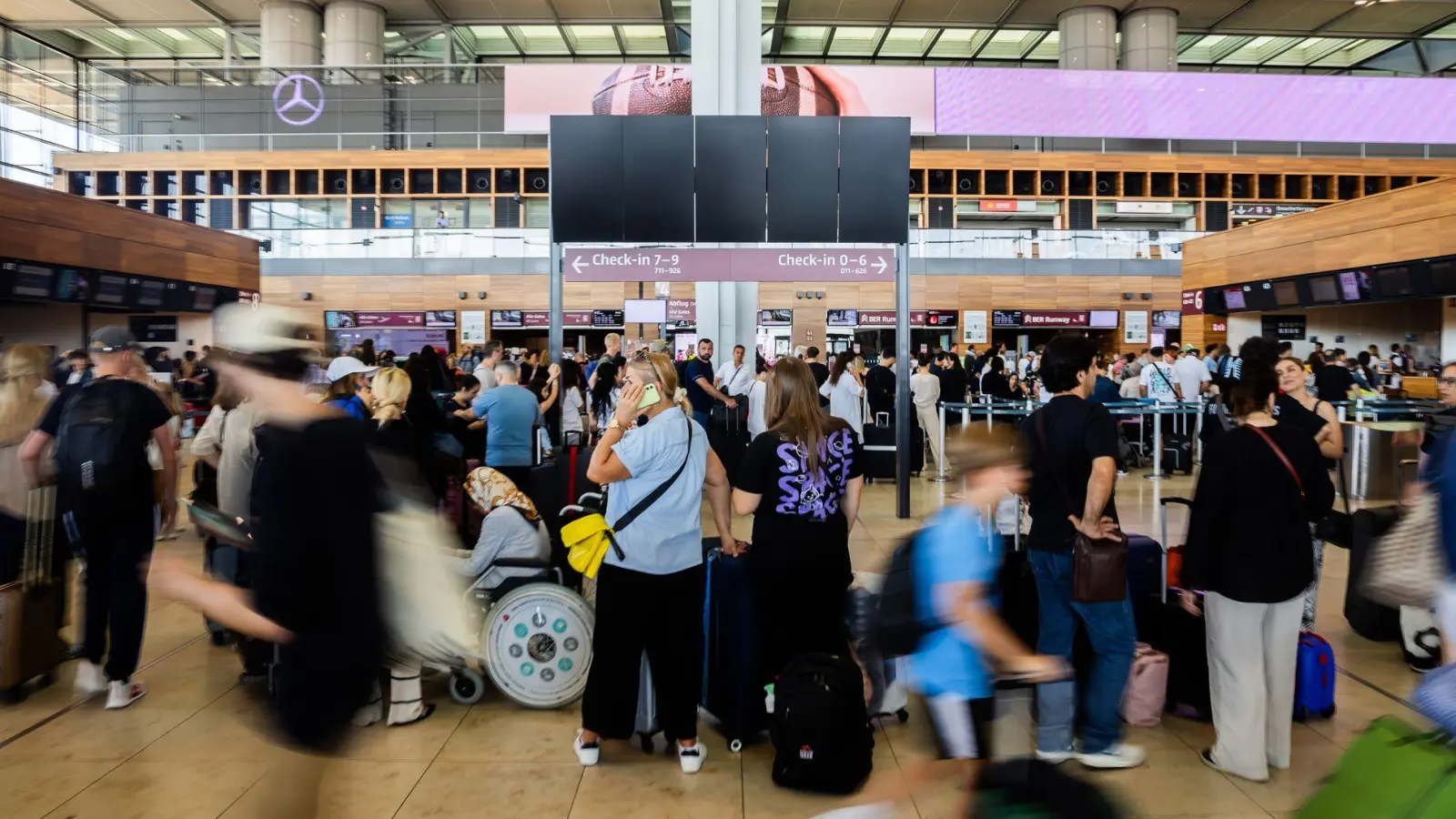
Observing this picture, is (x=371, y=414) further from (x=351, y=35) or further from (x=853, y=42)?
(x=853, y=42)

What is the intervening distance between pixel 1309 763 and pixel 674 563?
8.85ft

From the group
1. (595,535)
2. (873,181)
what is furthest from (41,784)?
(873,181)

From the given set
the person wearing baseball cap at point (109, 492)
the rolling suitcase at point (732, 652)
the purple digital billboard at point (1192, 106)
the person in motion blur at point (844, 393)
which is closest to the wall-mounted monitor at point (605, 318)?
the purple digital billboard at point (1192, 106)

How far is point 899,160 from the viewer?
841 centimetres

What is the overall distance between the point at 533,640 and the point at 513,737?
45cm

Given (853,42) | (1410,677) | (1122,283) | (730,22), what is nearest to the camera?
(1410,677)

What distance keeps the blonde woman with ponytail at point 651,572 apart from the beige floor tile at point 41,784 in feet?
6.33

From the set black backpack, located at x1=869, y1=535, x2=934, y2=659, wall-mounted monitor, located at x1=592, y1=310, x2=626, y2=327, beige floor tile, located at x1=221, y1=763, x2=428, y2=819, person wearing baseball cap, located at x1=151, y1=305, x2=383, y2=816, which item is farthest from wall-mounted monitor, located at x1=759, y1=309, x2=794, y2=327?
person wearing baseball cap, located at x1=151, y1=305, x2=383, y2=816

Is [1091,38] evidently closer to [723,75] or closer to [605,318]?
[605,318]

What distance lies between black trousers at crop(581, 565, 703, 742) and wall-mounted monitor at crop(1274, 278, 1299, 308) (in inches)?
653

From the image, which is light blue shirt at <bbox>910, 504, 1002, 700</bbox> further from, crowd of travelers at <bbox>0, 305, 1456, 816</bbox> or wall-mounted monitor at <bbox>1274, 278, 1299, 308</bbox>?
wall-mounted monitor at <bbox>1274, 278, 1299, 308</bbox>

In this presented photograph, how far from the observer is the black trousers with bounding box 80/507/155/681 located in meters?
4.13

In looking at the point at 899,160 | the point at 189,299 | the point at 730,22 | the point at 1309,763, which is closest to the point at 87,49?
the point at 189,299

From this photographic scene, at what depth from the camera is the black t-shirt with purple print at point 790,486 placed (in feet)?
11.5
